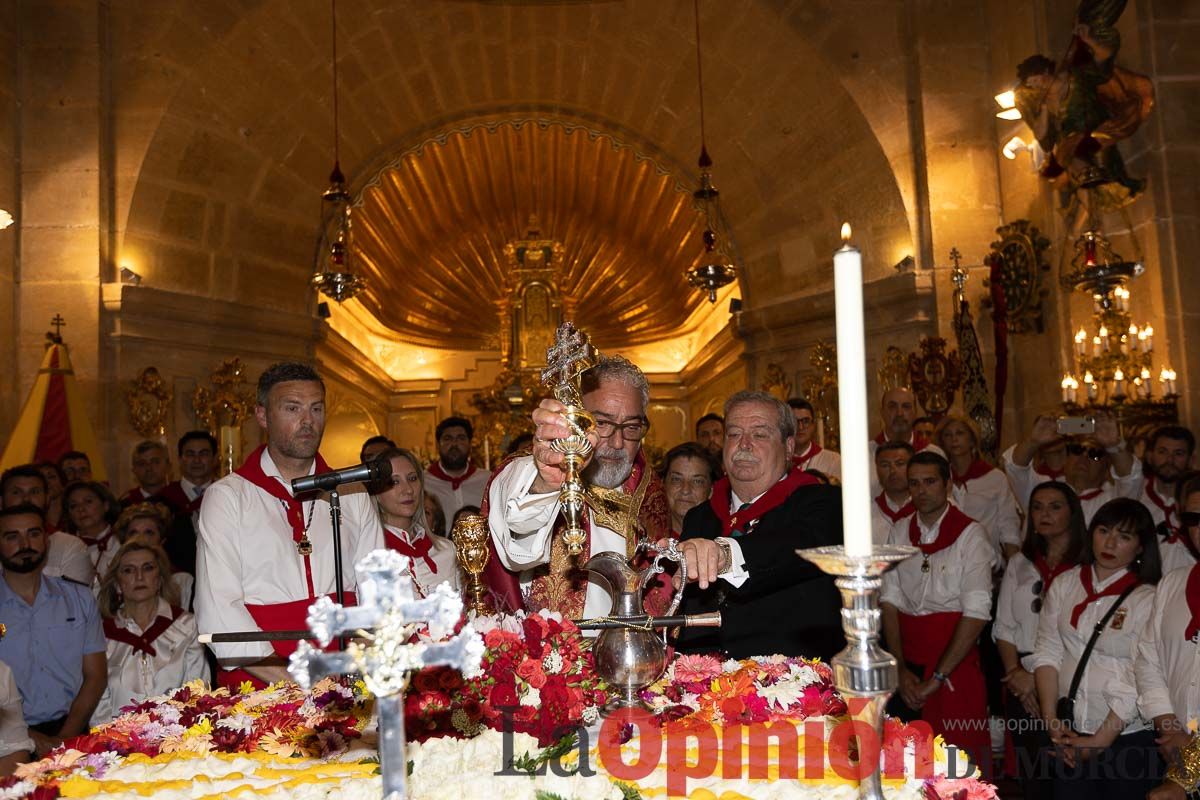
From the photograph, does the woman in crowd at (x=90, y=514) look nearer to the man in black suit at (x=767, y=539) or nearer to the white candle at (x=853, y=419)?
the man in black suit at (x=767, y=539)

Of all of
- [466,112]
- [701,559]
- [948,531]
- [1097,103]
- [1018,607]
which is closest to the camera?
[701,559]


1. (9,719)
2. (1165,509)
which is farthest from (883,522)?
(9,719)

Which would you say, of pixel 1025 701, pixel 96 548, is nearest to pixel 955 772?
pixel 1025 701

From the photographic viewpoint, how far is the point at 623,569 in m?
2.07

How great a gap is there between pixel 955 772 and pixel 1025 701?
375 centimetres

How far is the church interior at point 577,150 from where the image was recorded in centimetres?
940

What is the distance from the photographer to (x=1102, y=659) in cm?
459

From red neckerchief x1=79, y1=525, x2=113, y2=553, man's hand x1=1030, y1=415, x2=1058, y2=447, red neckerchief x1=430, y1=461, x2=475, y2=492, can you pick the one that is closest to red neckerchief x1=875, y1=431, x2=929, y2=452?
man's hand x1=1030, y1=415, x2=1058, y2=447

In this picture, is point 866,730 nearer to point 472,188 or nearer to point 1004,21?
point 1004,21

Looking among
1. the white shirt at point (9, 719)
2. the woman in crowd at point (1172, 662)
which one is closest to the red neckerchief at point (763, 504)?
the woman in crowd at point (1172, 662)

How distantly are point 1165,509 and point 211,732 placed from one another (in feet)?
17.4

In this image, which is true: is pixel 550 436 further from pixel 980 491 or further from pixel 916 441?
pixel 916 441

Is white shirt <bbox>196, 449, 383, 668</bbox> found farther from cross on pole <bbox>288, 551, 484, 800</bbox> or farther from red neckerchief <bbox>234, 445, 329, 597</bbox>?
cross on pole <bbox>288, 551, 484, 800</bbox>

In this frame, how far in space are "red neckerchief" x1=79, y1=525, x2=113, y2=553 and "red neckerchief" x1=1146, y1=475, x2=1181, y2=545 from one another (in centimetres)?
563
